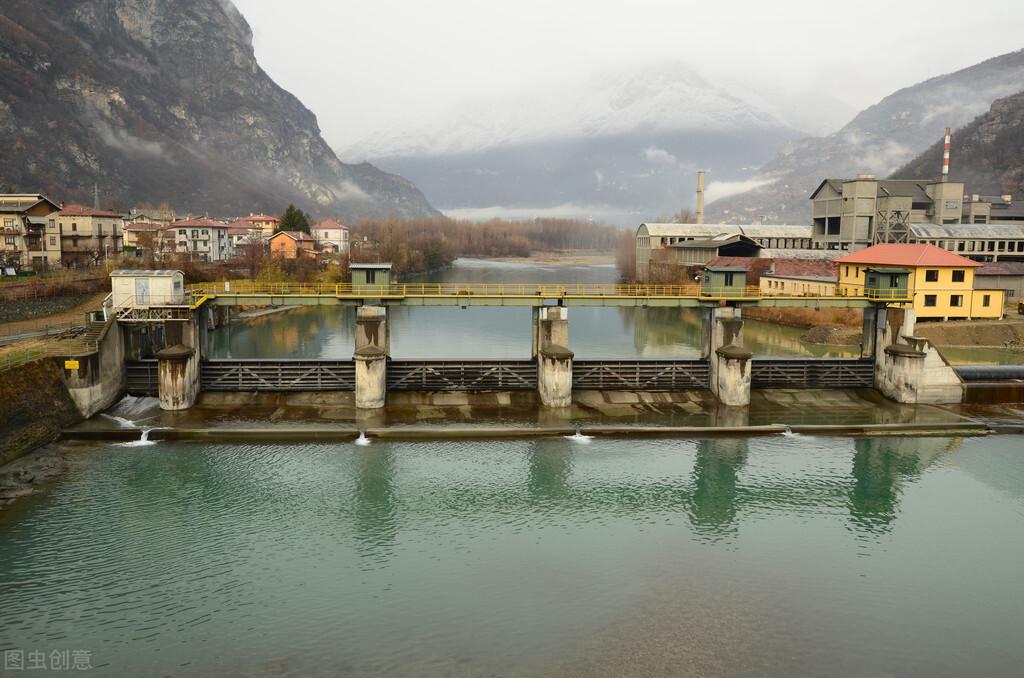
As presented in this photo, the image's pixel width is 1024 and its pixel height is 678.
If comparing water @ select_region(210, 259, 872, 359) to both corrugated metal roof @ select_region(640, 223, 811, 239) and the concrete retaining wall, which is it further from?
corrugated metal roof @ select_region(640, 223, 811, 239)

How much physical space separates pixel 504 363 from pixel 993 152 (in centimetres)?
17520

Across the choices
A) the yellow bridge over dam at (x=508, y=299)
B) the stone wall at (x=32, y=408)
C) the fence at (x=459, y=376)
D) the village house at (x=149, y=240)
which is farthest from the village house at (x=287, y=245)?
the stone wall at (x=32, y=408)

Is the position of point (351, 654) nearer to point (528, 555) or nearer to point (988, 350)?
point (528, 555)

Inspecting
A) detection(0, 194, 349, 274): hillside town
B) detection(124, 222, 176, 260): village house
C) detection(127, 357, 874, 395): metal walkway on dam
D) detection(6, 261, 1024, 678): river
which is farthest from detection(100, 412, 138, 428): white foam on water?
detection(124, 222, 176, 260): village house

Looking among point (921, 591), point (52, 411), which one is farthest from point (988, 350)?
point (52, 411)

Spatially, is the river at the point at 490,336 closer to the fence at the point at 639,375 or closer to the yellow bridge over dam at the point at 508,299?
the yellow bridge over dam at the point at 508,299

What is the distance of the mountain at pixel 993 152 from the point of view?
160750mm

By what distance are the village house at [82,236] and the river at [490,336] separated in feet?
75.7

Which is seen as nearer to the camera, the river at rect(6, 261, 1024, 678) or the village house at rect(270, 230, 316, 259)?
the river at rect(6, 261, 1024, 678)

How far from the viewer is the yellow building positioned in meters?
58.2

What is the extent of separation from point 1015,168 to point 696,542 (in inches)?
6730

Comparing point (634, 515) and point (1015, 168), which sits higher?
point (1015, 168)

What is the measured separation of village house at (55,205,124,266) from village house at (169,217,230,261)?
60.7ft

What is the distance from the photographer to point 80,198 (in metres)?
169
